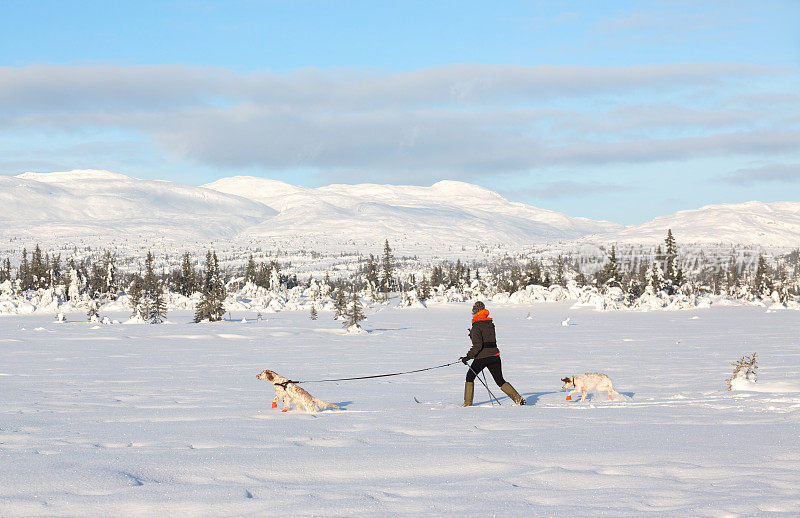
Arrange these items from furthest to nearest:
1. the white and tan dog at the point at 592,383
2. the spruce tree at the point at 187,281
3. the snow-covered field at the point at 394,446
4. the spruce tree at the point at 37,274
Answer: the spruce tree at the point at 187,281, the spruce tree at the point at 37,274, the white and tan dog at the point at 592,383, the snow-covered field at the point at 394,446

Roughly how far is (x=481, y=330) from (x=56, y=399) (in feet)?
25.3

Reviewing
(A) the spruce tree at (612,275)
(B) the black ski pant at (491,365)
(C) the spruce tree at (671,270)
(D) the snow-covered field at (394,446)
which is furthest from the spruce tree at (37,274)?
(B) the black ski pant at (491,365)

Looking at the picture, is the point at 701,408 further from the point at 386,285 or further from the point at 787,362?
the point at 386,285

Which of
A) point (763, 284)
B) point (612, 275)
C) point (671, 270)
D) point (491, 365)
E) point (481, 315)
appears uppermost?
point (671, 270)

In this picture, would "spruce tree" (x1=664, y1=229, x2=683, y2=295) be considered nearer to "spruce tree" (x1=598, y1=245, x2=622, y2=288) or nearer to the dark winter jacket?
"spruce tree" (x1=598, y1=245, x2=622, y2=288)

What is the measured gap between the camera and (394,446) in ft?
25.6

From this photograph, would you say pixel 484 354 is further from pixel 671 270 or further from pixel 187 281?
pixel 187 281

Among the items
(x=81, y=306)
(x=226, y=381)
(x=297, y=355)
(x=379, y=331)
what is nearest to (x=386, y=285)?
(x=81, y=306)

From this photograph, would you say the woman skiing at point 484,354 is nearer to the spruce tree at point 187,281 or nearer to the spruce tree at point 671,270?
the spruce tree at point 671,270

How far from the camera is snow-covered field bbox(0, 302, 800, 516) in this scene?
211 inches

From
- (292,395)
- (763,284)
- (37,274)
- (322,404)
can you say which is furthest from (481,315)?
(37,274)

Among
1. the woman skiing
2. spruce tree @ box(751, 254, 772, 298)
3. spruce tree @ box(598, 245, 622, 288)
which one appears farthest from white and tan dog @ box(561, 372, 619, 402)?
spruce tree @ box(751, 254, 772, 298)

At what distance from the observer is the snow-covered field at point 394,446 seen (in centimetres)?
535

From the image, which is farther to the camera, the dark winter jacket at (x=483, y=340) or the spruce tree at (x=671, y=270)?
the spruce tree at (x=671, y=270)
